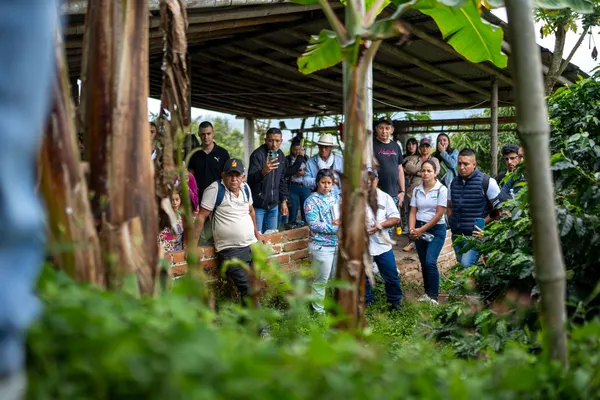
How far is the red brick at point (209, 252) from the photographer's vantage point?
18.8 feet

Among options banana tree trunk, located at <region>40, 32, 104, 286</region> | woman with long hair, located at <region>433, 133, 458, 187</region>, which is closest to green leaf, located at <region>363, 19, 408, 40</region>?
banana tree trunk, located at <region>40, 32, 104, 286</region>

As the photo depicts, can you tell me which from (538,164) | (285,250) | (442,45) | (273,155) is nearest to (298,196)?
(273,155)

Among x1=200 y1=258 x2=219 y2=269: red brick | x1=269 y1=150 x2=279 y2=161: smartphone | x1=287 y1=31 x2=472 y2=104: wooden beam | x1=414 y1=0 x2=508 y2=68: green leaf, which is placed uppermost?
x1=287 y1=31 x2=472 y2=104: wooden beam

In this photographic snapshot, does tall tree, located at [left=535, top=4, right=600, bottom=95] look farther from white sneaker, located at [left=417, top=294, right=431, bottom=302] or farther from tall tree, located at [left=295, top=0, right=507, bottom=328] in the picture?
tall tree, located at [left=295, top=0, right=507, bottom=328]

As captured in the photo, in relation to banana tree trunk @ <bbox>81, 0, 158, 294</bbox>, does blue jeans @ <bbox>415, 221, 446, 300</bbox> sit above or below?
below

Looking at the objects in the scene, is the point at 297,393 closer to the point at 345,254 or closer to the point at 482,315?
the point at 345,254

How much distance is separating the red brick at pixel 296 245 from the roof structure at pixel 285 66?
228cm

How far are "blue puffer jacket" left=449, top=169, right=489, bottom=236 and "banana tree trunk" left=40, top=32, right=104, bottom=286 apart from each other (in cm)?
515

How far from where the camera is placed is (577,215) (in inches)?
113

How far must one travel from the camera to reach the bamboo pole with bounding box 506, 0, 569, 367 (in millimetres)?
1739

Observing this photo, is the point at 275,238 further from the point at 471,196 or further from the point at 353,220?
the point at 353,220

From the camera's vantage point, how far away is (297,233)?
658 centimetres

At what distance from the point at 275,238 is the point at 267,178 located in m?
1.00

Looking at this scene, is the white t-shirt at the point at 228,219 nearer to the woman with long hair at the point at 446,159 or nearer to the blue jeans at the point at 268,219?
the blue jeans at the point at 268,219
